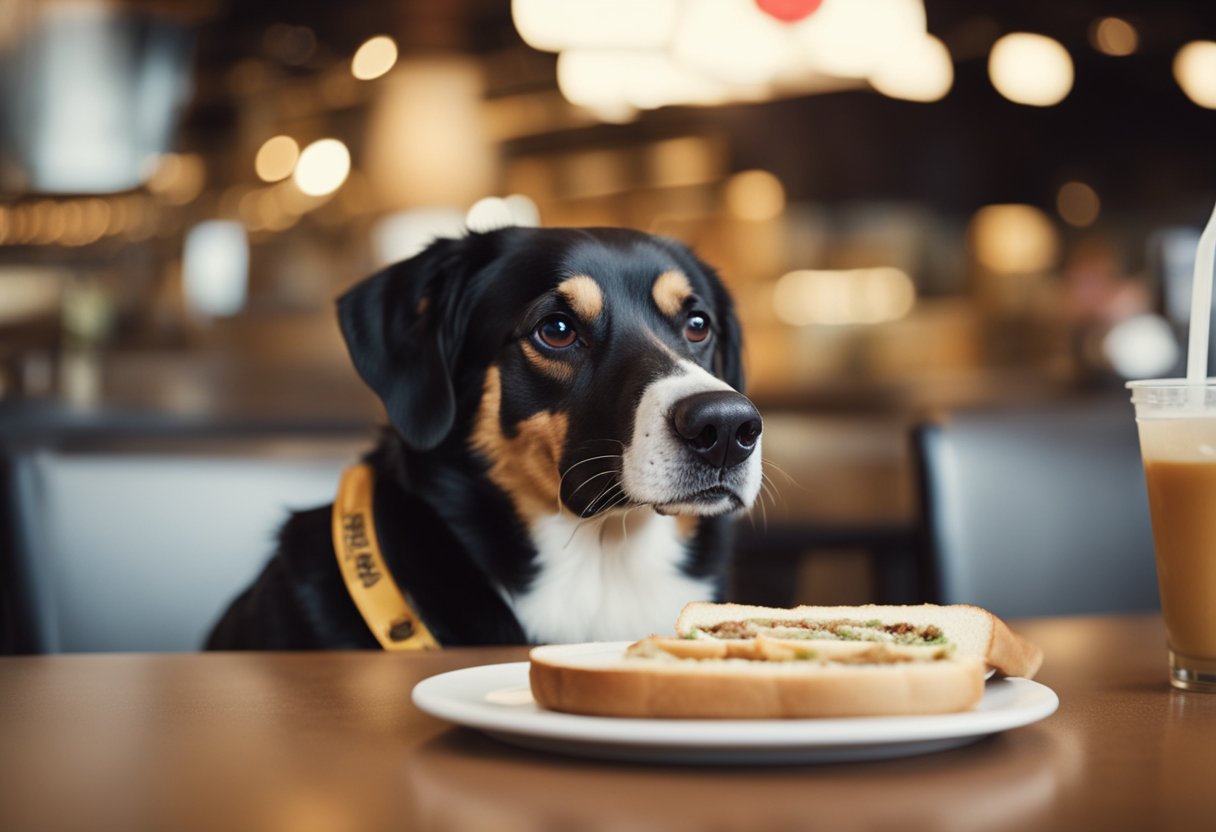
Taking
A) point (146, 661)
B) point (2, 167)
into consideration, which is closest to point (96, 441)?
point (146, 661)

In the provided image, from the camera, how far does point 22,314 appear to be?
724 centimetres

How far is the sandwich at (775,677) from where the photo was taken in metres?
0.64

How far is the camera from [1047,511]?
187 centimetres

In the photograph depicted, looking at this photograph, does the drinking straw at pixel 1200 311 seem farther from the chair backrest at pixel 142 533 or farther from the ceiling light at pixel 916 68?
the ceiling light at pixel 916 68

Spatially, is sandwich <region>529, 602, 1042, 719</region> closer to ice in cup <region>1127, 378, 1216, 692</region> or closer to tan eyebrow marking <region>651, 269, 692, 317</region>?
ice in cup <region>1127, 378, 1216, 692</region>

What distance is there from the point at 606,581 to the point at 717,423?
0.41 m

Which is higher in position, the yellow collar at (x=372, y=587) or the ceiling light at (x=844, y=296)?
the ceiling light at (x=844, y=296)

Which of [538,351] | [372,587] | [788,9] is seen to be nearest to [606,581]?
[538,351]

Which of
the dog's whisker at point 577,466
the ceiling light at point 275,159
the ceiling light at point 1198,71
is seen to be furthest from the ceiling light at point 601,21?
the dog's whisker at point 577,466

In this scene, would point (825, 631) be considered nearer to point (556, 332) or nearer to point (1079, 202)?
point (556, 332)

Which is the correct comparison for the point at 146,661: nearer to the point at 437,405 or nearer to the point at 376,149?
the point at 437,405

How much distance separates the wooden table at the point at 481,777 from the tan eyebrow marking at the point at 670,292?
0.88m

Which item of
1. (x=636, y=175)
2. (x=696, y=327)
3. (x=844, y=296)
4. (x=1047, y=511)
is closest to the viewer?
(x=696, y=327)

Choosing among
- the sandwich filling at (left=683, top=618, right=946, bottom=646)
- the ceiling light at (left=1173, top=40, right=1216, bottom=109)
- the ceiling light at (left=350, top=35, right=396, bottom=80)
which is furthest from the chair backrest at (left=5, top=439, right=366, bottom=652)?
the ceiling light at (left=1173, top=40, right=1216, bottom=109)
